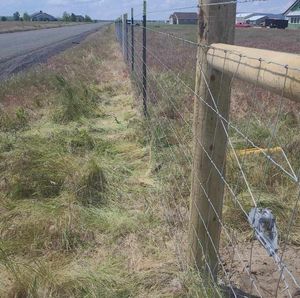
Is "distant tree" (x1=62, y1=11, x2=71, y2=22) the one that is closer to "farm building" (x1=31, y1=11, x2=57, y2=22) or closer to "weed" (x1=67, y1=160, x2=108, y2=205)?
"farm building" (x1=31, y1=11, x2=57, y2=22)

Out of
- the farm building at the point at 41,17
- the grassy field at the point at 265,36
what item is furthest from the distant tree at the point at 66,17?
the grassy field at the point at 265,36

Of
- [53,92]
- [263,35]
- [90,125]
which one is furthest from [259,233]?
[263,35]

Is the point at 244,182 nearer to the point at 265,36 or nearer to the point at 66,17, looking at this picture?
the point at 265,36

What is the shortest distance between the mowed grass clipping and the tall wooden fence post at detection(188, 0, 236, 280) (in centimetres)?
25

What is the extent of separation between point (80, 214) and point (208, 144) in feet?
6.03

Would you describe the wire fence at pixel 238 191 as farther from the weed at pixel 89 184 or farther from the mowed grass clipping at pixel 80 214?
the weed at pixel 89 184

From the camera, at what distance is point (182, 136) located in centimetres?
582

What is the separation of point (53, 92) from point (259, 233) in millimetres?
8441

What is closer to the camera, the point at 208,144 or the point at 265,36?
the point at 208,144

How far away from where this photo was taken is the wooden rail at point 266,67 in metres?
1.40

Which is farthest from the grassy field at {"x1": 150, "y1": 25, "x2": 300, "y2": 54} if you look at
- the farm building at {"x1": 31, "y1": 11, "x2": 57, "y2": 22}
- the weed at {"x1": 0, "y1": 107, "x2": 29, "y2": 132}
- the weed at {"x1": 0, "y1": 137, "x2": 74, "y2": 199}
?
the farm building at {"x1": 31, "y1": 11, "x2": 57, "y2": 22}

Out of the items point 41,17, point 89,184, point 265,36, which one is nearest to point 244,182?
point 89,184

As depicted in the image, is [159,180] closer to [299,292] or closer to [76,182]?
[76,182]

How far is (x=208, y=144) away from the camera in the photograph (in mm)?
2676
